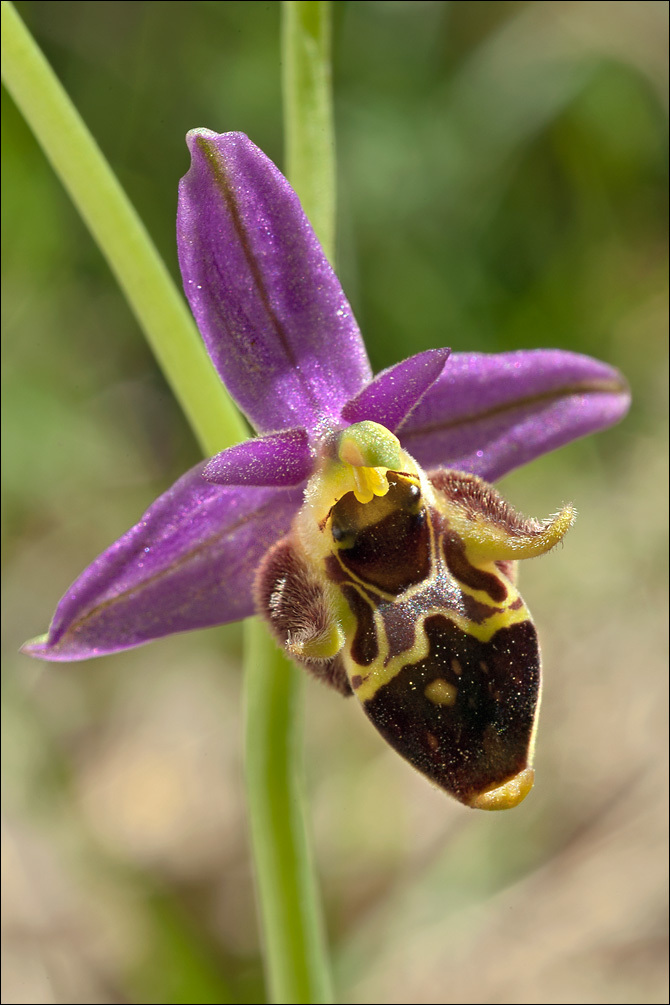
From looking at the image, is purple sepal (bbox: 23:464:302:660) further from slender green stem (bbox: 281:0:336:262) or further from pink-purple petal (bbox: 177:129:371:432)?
slender green stem (bbox: 281:0:336:262)

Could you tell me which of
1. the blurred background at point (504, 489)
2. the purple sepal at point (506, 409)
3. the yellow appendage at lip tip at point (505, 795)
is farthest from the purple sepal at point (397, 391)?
the blurred background at point (504, 489)

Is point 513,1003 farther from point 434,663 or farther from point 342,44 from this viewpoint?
point 342,44

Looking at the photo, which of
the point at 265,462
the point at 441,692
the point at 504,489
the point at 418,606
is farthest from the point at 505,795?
the point at 504,489

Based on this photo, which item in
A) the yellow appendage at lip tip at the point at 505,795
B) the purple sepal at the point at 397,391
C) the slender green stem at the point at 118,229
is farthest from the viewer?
the slender green stem at the point at 118,229

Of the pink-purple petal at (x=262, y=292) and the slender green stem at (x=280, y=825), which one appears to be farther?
the slender green stem at (x=280, y=825)

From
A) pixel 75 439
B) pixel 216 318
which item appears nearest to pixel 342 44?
pixel 75 439

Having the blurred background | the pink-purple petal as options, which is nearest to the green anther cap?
the pink-purple petal

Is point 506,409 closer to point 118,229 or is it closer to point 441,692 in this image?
point 441,692

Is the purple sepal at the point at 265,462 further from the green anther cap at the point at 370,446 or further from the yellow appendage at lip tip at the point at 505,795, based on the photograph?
the yellow appendage at lip tip at the point at 505,795
